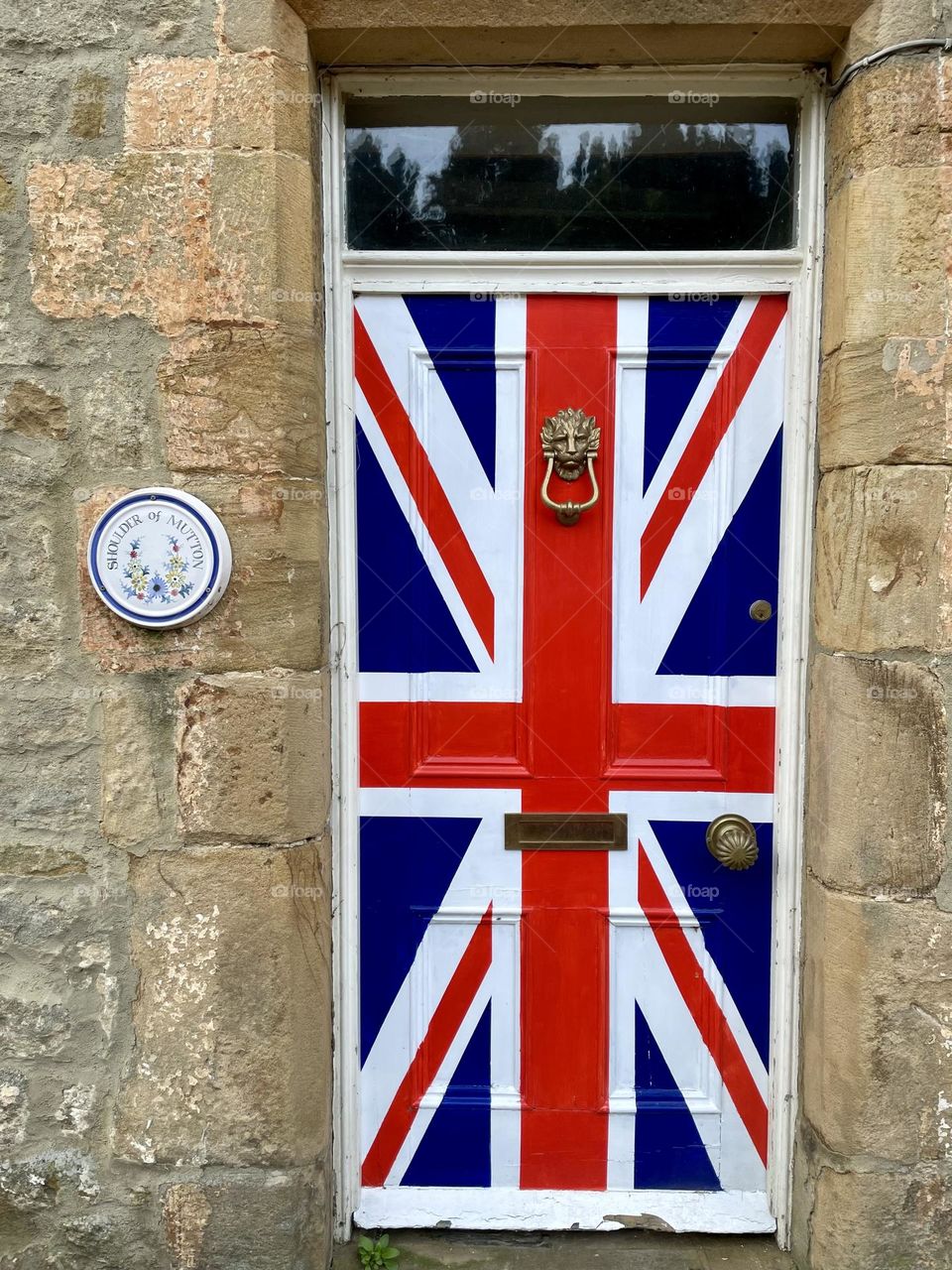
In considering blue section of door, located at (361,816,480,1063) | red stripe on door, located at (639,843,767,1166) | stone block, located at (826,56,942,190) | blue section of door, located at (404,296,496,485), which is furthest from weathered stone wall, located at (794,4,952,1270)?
blue section of door, located at (361,816,480,1063)

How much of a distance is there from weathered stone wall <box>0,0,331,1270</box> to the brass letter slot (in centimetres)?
51

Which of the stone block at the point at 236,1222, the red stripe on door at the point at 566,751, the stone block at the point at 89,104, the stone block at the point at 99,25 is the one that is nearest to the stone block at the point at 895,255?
the red stripe on door at the point at 566,751

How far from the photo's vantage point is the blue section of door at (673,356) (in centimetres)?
215

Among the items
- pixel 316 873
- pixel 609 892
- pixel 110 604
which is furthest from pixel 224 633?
pixel 609 892

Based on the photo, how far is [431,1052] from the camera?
90.9 inches

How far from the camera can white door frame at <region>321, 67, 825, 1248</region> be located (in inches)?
81.9

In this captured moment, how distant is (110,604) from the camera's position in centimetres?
191

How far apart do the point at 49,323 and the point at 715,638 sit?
169cm

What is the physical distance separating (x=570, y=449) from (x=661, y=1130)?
1764 mm

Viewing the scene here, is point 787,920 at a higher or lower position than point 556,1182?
higher

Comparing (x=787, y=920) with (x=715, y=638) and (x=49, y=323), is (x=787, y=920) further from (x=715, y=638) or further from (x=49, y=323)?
(x=49, y=323)

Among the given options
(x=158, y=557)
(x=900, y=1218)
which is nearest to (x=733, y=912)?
(x=900, y=1218)

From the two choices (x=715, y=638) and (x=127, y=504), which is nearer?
(x=127, y=504)

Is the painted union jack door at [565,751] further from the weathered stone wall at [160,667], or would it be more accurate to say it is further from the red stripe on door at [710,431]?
the weathered stone wall at [160,667]
